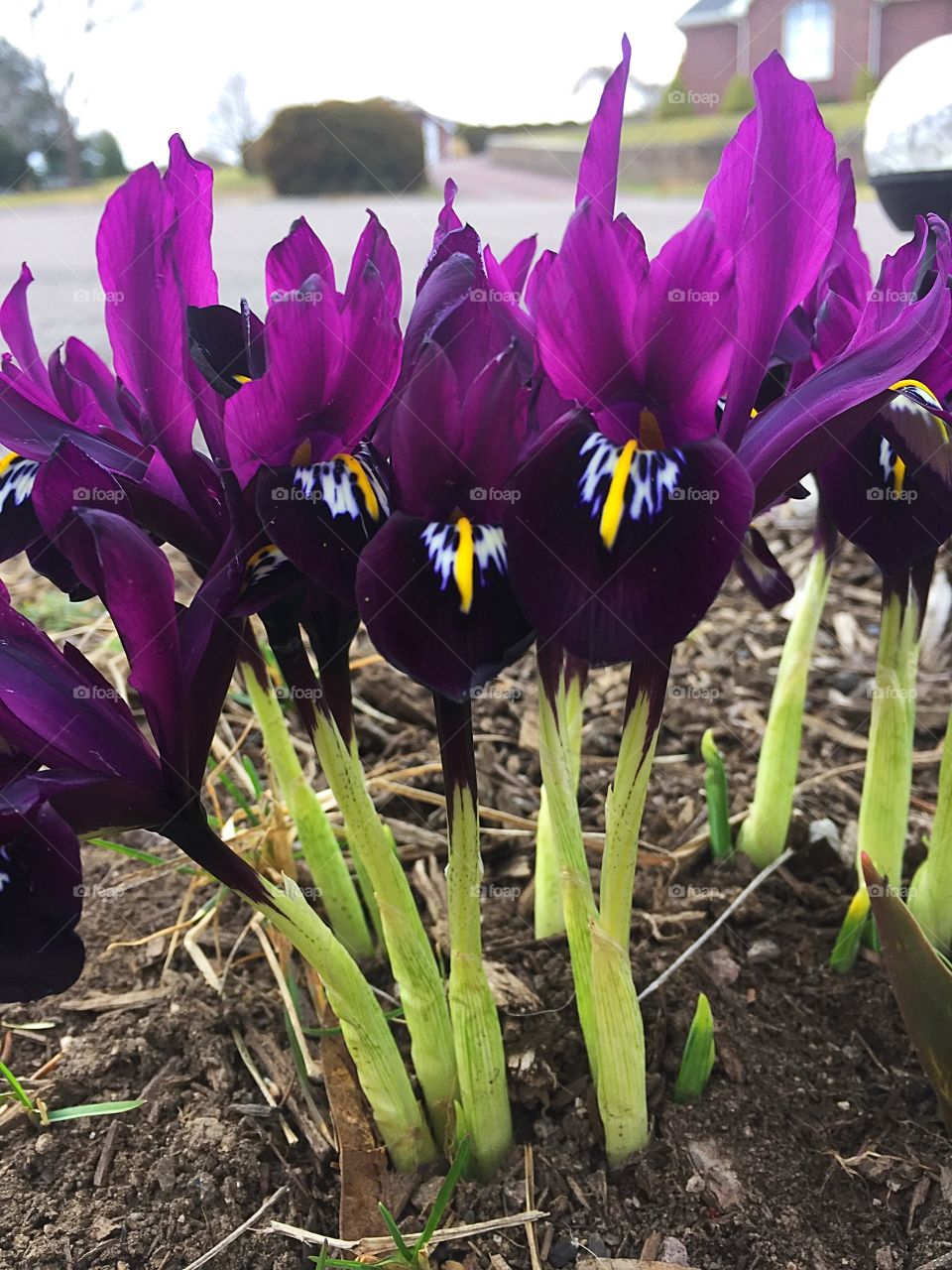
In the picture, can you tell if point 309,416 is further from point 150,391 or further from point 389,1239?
point 389,1239

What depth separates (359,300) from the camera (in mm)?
845

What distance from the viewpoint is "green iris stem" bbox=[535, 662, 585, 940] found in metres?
1.25

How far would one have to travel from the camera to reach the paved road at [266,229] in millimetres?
4734

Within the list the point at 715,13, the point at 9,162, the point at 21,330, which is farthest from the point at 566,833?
the point at 715,13

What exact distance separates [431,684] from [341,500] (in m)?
0.18

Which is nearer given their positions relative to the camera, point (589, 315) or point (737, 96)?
point (589, 315)

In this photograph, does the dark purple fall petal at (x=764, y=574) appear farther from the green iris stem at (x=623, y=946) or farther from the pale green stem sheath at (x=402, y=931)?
the pale green stem sheath at (x=402, y=931)

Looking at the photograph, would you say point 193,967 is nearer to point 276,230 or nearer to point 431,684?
point 431,684

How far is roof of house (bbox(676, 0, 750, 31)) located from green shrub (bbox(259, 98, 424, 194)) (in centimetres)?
1031

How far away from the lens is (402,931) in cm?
111

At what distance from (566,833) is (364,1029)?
0.31 m

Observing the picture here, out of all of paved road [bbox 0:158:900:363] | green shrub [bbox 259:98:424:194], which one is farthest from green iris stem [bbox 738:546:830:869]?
green shrub [bbox 259:98:424:194]

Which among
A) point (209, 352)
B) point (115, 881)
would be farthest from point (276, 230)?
point (209, 352)

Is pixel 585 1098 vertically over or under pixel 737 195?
under
